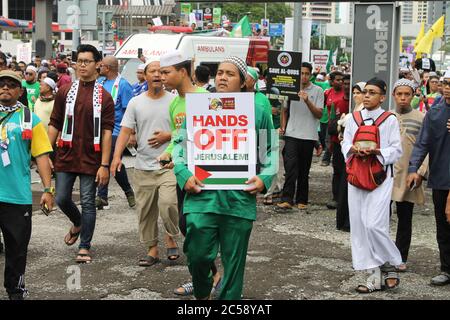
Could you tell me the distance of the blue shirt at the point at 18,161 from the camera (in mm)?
6238

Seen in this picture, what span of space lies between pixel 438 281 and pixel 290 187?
14.0ft

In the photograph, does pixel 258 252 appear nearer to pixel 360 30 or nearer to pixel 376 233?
pixel 376 233

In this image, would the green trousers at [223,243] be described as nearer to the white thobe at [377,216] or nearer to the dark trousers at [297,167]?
the white thobe at [377,216]

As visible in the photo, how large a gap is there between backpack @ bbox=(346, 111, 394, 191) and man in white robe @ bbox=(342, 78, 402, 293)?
0.13 feet

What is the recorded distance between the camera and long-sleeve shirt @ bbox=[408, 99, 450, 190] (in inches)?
296

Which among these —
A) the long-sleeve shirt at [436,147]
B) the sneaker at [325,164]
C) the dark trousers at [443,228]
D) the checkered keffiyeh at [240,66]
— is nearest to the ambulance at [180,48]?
the sneaker at [325,164]

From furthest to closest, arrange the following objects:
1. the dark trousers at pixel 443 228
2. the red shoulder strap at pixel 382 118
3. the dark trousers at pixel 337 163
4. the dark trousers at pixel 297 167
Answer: the dark trousers at pixel 297 167, the dark trousers at pixel 337 163, the dark trousers at pixel 443 228, the red shoulder strap at pixel 382 118

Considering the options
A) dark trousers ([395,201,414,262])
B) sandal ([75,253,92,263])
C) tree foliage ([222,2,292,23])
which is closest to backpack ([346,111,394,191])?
dark trousers ([395,201,414,262])

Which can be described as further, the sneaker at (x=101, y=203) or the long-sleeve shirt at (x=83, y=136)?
the sneaker at (x=101, y=203)

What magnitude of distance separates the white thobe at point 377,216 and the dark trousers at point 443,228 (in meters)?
0.66

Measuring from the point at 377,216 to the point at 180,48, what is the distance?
575 inches

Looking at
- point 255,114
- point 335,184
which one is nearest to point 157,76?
point 255,114

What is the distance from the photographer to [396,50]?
1127 cm

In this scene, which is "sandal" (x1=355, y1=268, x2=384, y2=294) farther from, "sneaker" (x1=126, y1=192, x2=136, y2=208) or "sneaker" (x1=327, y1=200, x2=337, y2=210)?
"sneaker" (x1=126, y1=192, x2=136, y2=208)
